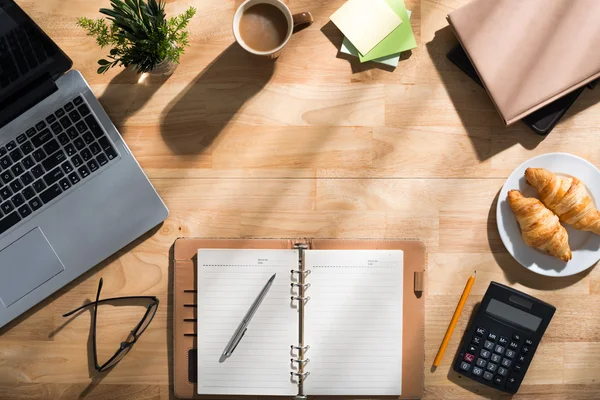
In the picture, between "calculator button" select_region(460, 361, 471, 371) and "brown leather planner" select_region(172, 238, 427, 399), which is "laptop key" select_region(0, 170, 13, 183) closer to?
"brown leather planner" select_region(172, 238, 427, 399)

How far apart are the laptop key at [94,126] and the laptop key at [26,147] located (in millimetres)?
106

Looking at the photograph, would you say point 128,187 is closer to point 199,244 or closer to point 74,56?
point 199,244

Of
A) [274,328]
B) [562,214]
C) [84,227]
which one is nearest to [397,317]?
[274,328]

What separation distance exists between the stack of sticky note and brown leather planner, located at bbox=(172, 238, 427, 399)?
35cm

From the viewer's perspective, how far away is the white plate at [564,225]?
1003 millimetres

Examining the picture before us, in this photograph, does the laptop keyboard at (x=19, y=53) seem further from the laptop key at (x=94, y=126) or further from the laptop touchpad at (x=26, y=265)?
the laptop touchpad at (x=26, y=265)

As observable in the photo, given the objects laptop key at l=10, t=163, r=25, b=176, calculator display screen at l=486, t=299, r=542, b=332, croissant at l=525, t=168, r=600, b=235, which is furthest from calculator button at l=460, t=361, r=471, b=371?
laptop key at l=10, t=163, r=25, b=176

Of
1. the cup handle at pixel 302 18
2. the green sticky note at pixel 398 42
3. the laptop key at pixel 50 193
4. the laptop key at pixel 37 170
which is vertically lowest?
the laptop key at pixel 50 193

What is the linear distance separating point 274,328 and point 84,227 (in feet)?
1.30

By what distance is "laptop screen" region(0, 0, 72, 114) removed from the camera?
0.91m

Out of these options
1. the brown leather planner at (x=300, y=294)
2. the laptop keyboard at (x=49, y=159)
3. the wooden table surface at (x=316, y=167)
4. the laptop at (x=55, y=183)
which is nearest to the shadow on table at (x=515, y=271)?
the wooden table surface at (x=316, y=167)

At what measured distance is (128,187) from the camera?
1.00 metres

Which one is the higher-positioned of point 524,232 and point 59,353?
point 524,232

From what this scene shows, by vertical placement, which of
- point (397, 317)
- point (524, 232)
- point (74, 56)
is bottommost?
point (397, 317)
